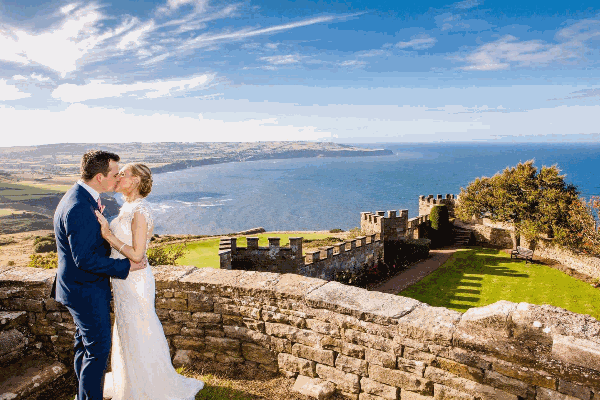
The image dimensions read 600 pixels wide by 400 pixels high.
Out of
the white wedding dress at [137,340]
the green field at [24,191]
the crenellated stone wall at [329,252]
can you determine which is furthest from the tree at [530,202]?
the green field at [24,191]

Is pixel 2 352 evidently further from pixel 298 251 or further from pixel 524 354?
pixel 298 251

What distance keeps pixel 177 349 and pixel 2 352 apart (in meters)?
2.03

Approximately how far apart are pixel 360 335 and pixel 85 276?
2694mm

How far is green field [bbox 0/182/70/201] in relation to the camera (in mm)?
71625

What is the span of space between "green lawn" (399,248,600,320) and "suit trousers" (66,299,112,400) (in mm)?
15922

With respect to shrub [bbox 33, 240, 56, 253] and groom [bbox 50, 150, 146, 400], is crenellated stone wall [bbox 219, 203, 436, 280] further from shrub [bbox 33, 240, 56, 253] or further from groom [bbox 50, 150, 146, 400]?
shrub [bbox 33, 240, 56, 253]

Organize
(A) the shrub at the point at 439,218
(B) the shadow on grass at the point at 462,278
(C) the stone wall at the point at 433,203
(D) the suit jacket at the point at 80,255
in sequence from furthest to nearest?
1. (C) the stone wall at the point at 433,203
2. (A) the shrub at the point at 439,218
3. (B) the shadow on grass at the point at 462,278
4. (D) the suit jacket at the point at 80,255

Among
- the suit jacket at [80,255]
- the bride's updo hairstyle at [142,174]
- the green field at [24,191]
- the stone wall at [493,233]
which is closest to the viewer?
the suit jacket at [80,255]

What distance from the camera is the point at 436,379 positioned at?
3525 millimetres

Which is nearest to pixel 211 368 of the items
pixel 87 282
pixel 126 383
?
pixel 126 383

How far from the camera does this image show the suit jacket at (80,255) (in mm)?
3299

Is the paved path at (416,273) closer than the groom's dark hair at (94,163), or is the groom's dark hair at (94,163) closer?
the groom's dark hair at (94,163)

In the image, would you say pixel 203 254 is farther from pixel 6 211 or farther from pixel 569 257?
pixel 6 211

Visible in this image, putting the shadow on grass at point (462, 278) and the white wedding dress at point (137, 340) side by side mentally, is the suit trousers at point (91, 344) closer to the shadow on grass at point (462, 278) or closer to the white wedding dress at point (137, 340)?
the white wedding dress at point (137, 340)
